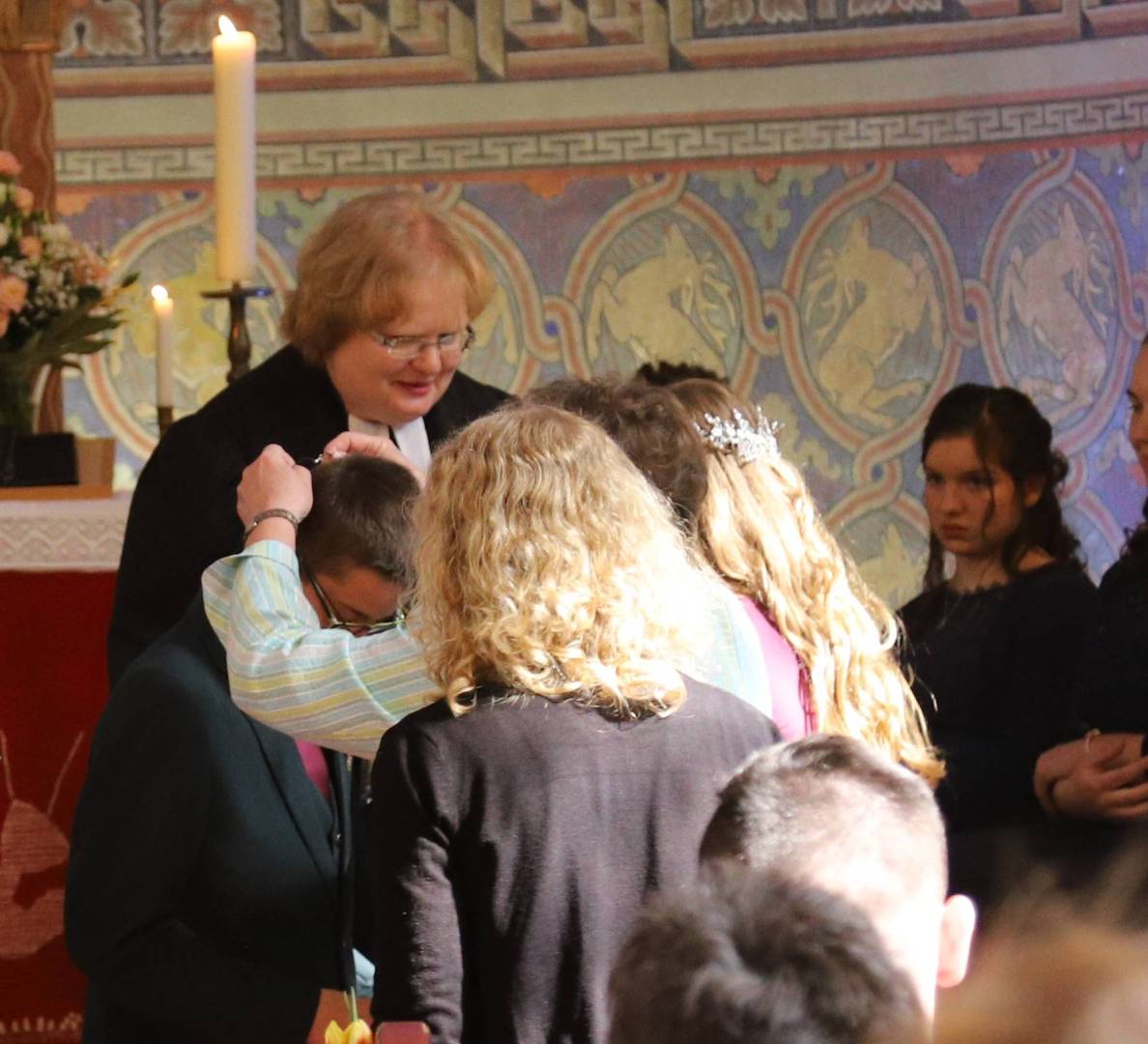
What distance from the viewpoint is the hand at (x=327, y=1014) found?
→ 2230mm

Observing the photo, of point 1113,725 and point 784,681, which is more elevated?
point 784,681

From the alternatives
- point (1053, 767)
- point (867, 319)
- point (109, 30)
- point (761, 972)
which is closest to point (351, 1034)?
point (761, 972)

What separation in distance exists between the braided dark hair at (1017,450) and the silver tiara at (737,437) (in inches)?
52.7

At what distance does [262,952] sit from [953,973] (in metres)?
1.11

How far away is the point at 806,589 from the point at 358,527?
0.53m

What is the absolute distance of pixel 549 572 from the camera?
1866mm

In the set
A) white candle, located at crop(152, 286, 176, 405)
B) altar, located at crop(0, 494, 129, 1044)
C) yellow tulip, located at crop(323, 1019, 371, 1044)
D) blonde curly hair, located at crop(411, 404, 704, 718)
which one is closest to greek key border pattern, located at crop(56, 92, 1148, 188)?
white candle, located at crop(152, 286, 176, 405)

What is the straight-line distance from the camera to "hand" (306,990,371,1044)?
7.32ft

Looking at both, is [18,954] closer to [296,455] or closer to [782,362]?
[296,455]

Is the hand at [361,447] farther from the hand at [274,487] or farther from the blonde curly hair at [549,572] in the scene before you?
the blonde curly hair at [549,572]

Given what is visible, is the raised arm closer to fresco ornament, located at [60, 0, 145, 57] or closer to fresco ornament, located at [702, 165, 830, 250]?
fresco ornament, located at [702, 165, 830, 250]

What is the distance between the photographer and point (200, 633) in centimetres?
238

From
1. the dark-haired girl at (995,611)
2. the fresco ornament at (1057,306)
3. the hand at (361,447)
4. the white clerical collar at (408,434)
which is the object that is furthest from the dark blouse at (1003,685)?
the fresco ornament at (1057,306)

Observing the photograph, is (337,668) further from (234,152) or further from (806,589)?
(234,152)
